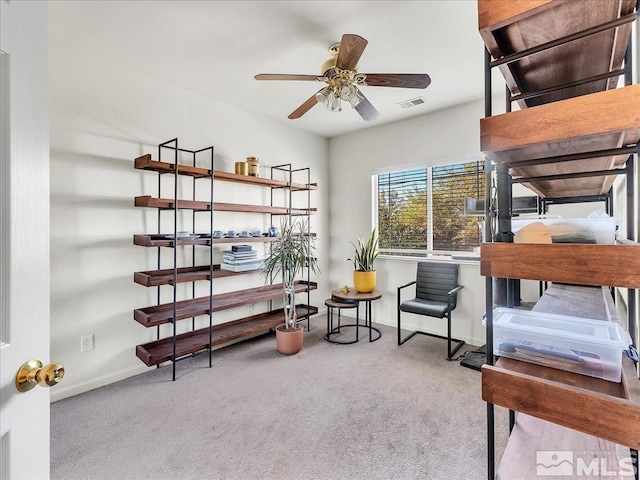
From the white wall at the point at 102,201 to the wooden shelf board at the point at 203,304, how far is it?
216mm

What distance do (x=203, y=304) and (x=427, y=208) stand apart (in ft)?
9.33

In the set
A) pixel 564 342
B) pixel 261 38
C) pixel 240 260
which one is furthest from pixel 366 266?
pixel 564 342

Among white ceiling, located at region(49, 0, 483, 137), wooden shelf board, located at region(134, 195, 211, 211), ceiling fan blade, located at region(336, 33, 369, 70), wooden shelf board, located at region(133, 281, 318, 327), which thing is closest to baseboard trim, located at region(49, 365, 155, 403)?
wooden shelf board, located at region(133, 281, 318, 327)

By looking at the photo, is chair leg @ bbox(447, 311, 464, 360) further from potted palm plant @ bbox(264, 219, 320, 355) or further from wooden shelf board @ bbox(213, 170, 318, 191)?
wooden shelf board @ bbox(213, 170, 318, 191)

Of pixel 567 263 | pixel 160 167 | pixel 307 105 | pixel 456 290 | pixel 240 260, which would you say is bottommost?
pixel 456 290

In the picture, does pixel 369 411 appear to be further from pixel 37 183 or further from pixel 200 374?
pixel 37 183

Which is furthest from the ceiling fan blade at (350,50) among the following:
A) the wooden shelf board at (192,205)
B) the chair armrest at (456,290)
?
the chair armrest at (456,290)

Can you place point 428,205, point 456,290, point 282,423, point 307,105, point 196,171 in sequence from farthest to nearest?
1. point 428,205
2. point 456,290
3. point 196,171
4. point 307,105
5. point 282,423

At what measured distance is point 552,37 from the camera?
75cm

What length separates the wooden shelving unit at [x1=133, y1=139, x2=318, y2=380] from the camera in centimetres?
266

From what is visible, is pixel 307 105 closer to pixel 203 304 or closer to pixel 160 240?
pixel 160 240

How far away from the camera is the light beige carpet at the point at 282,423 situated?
1734mm

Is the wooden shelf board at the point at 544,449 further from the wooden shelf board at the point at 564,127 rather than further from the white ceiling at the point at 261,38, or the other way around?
the white ceiling at the point at 261,38

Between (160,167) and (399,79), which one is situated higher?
(399,79)
